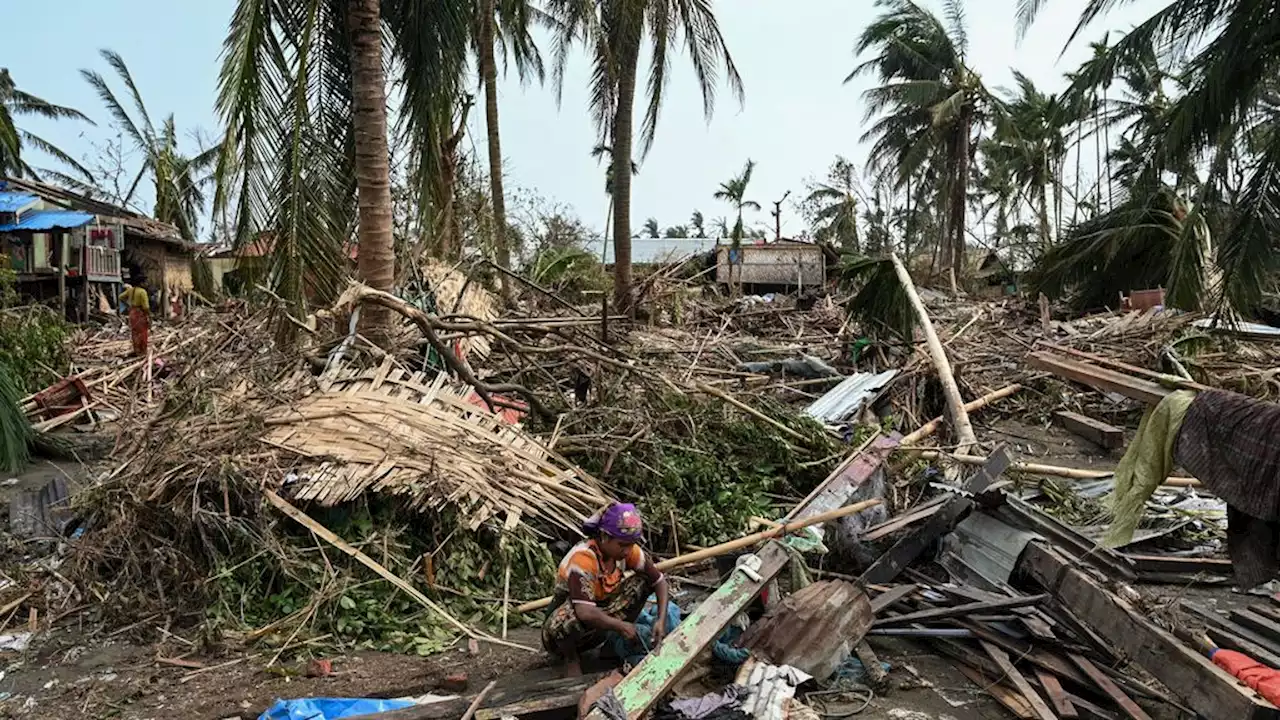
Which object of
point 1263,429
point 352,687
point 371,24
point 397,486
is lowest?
point 352,687

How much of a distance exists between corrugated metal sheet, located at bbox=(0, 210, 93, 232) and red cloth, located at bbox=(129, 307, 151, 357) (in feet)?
21.5

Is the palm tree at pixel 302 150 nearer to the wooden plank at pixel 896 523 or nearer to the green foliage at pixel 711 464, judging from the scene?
the green foliage at pixel 711 464

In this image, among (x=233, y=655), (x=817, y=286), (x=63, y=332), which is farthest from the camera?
(x=817, y=286)

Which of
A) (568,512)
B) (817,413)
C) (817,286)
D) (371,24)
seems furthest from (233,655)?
(817,286)

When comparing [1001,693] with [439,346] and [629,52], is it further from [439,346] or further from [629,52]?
[629,52]

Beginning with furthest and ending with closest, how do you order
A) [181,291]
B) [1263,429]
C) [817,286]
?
[181,291]
[817,286]
[1263,429]

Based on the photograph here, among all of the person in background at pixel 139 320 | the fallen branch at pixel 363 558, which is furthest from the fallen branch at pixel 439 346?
the person in background at pixel 139 320

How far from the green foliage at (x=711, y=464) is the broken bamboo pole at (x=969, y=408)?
2.36ft

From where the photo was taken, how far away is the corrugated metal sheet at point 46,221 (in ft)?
56.1

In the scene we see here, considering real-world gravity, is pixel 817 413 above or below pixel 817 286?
below

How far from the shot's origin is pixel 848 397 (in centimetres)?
981

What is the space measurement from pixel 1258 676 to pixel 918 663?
1.59m

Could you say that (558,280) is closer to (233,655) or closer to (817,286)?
(817,286)

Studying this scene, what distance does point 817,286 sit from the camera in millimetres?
22641
